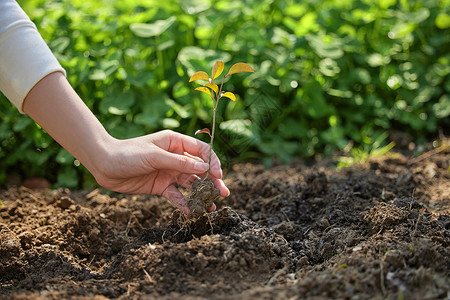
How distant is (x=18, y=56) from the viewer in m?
1.80

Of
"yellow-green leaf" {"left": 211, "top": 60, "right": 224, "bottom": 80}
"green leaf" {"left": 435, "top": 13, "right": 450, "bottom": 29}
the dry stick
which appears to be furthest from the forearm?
"green leaf" {"left": 435, "top": 13, "right": 450, "bottom": 29}

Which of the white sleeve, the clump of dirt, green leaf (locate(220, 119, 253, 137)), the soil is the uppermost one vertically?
the white sleeve

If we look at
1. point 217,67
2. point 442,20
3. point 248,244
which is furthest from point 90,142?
point 442,20

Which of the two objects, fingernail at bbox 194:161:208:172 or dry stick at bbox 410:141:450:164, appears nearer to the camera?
fingernail at bbox 194:161:208:172

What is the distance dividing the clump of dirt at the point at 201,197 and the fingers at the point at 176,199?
51 mm

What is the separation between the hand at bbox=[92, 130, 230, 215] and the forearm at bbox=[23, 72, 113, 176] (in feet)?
0.16

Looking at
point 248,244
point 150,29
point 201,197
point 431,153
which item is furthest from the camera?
point 431,153

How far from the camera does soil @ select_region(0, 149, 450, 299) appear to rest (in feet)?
5.13

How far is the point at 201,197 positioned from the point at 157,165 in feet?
0.71

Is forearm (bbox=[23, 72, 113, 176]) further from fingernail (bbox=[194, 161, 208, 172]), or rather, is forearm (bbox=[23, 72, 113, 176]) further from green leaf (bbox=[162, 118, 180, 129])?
green leaf (bbox=[162, 118, 180, 129])

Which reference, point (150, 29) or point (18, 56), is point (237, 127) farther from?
point (18, 56)

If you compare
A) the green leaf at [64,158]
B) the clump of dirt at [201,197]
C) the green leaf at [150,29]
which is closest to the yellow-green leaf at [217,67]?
the clump of dirt at [201,197]

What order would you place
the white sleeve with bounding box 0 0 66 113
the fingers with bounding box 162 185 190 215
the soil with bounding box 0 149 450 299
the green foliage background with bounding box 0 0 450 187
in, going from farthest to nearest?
the green foliage background with bounding box 0 0 450 187 < the fingers with bounding box 162 185 190 215 < the white sleeve with bounding box 0 0 66 113 < the soil with bounding box 0 149 450 299

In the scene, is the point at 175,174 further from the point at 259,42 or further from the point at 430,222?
the point at 259,42
